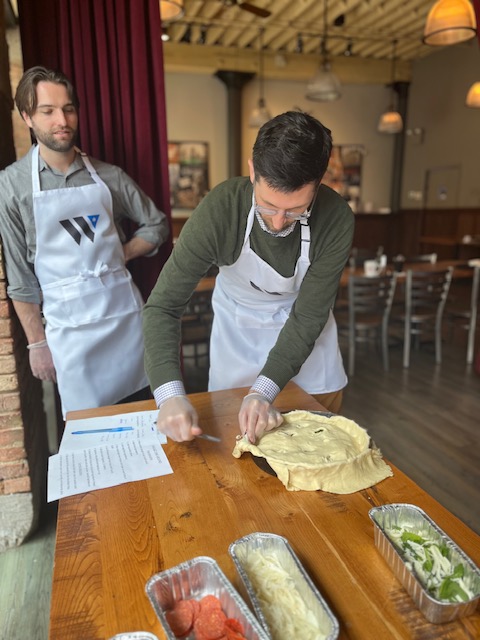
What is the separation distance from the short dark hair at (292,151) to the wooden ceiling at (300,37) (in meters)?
5.82

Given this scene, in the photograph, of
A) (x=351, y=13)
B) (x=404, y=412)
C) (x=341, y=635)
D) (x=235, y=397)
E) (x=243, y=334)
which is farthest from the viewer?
(x=351, y=13)

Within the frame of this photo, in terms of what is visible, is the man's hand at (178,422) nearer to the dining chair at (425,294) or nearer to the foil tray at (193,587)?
the foil tray at (193,587)

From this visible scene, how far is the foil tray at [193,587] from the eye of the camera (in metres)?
0.73

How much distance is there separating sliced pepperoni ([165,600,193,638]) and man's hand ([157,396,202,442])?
46 cm

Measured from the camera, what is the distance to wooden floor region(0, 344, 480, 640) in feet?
5.95

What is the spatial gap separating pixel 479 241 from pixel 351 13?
367cm

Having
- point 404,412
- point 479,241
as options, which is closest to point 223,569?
point 404,412

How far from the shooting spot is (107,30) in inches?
78.3

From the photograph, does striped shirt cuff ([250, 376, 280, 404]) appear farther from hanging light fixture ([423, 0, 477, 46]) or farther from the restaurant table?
hanging light fixture ([423, 0, 477, 46])

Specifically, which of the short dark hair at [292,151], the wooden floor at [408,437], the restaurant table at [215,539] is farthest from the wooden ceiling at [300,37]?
the restaurant table at [215,539]

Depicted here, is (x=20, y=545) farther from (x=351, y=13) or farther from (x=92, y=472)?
(x=351, y=13)

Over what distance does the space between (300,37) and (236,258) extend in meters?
6.98

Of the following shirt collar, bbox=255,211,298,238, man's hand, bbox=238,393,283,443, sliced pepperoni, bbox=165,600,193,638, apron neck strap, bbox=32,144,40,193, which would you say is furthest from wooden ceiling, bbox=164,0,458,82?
sliced pepperoni, bbox=165,600,193,638

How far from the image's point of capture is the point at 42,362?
1.87 metres
